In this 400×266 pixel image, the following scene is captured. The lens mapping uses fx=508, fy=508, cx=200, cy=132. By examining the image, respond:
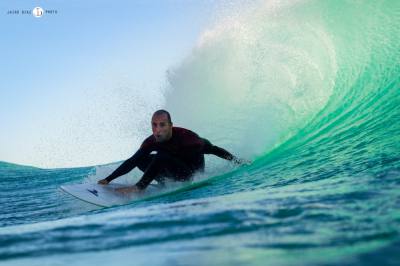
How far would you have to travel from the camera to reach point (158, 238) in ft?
7.90

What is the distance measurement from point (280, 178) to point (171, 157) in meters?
1.42

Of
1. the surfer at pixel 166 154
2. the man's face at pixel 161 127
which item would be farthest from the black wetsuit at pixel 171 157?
the man's face at pixel 161 127

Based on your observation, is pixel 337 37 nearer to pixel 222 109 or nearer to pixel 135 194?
pixel 222 109

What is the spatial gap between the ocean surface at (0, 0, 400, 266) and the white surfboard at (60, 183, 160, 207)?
22 cm

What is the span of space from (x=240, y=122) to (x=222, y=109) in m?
1.69

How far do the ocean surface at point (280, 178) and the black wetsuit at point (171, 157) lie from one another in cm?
46

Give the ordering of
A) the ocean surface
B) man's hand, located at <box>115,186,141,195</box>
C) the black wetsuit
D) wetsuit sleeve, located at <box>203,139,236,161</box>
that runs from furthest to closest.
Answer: wetsuit sleeve, located at <box>203,139,236,161</box>
man's hand, located at <box>115,186,141,195</box>
the black wetsuit
the ocean surface

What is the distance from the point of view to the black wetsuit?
252 inches

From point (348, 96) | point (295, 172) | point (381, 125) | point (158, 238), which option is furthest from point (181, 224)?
point (348, 96)

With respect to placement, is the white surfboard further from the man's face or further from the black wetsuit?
the man's face

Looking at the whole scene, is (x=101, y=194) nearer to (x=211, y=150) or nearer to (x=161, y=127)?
(x=161, y=127)

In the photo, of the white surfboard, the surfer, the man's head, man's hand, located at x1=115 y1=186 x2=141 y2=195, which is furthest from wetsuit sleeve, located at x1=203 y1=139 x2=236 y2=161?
man's hand, located at x1=115 y1=186 x2=141 y2=195

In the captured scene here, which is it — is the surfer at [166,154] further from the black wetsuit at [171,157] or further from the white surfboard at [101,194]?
the white surfboard at [101,194]

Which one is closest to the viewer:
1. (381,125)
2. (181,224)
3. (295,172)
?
(181,224)
